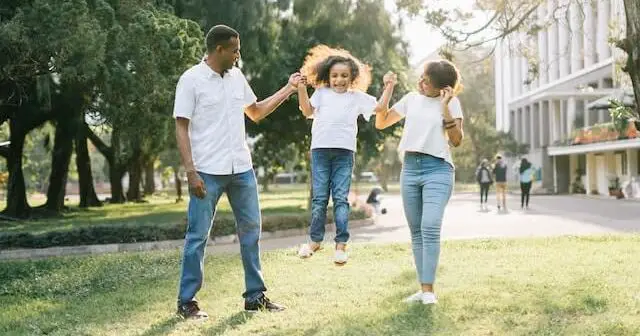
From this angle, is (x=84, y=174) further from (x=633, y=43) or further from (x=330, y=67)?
(x=633, y=43)

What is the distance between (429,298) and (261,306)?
132 cm

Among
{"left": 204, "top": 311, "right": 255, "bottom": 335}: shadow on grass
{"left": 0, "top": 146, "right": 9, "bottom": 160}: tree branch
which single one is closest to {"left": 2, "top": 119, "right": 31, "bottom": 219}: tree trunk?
{"left": 0, "top": 146, "right": 9, "bottom": 160}: tree branch

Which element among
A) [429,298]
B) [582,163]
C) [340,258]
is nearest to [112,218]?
[340,258]

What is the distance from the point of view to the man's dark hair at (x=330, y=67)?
22.0 feet

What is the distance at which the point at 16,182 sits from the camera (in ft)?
91.9

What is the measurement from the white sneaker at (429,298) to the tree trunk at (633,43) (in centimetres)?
222

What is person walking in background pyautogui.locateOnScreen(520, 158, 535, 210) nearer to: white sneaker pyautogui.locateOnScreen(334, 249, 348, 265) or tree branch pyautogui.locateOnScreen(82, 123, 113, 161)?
tree branch pyautogui.locateOnScreen(82, 123, 113, 161)

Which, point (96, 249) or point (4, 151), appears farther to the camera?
point (4, 151)

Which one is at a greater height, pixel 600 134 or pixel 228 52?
pixel 600 134

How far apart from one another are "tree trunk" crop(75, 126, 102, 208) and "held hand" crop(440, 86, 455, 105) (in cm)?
2804

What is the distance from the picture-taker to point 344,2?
2500cm

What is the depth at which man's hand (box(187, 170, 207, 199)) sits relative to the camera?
5.67 m

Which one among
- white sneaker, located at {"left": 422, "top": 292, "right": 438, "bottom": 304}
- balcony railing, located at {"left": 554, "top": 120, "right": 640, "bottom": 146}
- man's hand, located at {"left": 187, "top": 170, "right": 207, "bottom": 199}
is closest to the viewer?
man's hand, located at {"left": 187, "top": 170, "right": 207, "bottom": 199}

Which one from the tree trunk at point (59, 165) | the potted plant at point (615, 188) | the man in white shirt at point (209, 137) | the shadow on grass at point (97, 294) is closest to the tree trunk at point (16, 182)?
the tree trunk at point (59, 165)
